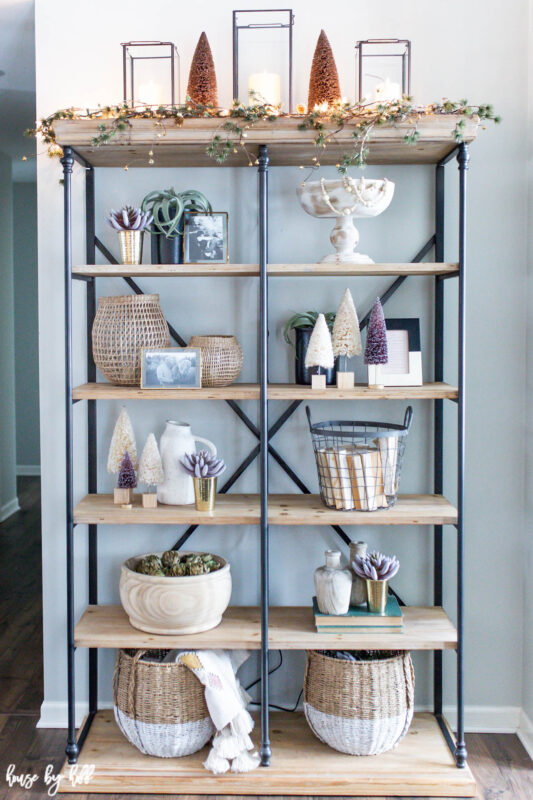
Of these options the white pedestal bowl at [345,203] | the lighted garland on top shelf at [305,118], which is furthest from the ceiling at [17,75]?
the white pedestal bowl at [345,203]

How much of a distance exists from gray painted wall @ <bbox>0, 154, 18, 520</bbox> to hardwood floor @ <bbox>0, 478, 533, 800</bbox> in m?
1.59

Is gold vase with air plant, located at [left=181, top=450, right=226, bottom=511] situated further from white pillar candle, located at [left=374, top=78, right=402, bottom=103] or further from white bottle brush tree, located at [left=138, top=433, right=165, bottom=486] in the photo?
white pillar candle, located at [left=374, top=78, right=402, bottom=103]

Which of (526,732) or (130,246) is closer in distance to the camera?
(130,246)

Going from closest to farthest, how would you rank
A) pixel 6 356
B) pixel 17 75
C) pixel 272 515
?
pixel 272 515, pixel 17 75, pixel 6 356

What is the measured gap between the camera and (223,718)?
2.38 meters

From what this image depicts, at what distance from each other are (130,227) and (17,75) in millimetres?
1592

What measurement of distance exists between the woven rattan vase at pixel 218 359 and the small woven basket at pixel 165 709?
92 cm

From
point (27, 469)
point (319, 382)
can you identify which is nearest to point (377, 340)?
point (319, 382)

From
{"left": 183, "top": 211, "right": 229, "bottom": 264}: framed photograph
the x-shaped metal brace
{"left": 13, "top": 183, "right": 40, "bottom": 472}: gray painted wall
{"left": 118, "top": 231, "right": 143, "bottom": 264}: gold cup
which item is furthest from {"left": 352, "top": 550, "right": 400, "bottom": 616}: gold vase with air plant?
{"left": 13, "top": 183, "right": 40, "bottom": 472}: gray painted wall

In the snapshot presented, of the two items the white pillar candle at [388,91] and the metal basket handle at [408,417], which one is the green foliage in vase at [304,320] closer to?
the metal basket handle at [408,417]

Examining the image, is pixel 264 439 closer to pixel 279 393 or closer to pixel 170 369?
pixel 279 393

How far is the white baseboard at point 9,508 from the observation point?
18.9ft

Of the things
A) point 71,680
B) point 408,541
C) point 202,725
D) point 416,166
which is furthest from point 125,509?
point 416,166

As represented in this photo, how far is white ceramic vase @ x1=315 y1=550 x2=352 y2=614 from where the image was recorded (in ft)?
8.04
